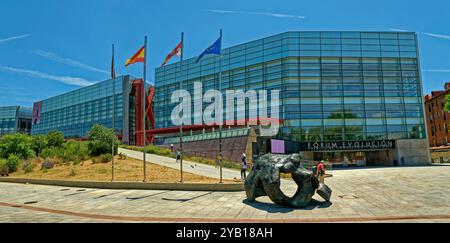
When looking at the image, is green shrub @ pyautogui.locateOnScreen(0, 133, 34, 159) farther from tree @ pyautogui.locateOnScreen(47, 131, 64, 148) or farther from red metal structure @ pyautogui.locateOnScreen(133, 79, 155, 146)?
red metal structure @ pyautogui.locateOnScreen(133, 79, 155, 146)

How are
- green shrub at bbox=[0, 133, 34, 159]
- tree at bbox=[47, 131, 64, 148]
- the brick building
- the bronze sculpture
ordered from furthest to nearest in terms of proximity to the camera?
1. the brick building
2. tree at bbox=[47, 131, 64, 148]
3. green shrub at bbox=[0, 133, 34, 159]
4. the bronze sculpture

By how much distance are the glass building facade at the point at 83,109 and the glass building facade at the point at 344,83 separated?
38160mm

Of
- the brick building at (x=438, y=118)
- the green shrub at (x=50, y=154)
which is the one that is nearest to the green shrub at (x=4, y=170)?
the green shrub at (x=50, y=154)

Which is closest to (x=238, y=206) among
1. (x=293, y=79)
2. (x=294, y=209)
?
(x=294, y=209)

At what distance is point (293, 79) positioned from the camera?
49.0 metres

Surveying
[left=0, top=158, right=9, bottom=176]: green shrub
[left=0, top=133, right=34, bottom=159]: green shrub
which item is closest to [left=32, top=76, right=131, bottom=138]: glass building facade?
[left=0, top=133, right=34, bottom=159]: green shrub

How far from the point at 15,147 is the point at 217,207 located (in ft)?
104

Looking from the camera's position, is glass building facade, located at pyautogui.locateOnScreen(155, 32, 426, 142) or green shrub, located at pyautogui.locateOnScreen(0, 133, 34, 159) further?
glass building facade, located at pyautogui.locateOnScreen(155, 32, 426, 142)

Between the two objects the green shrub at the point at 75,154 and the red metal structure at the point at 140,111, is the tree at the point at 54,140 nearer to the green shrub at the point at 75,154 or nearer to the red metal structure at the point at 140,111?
the green shrub at the point at 75,154

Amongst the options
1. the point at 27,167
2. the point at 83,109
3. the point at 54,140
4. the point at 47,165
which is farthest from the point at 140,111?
the point at 47,165

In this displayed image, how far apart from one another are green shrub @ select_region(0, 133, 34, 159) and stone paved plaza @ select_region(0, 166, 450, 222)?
19.6 m

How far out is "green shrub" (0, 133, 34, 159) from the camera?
3180cm

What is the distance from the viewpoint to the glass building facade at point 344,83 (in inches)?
1881
